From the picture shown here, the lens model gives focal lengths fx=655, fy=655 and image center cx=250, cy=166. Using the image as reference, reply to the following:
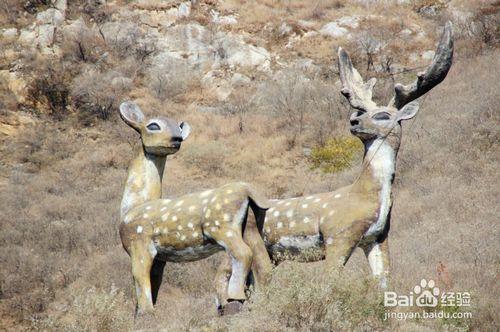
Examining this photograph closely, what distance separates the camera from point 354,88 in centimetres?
734

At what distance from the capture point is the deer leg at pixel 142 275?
6.73m

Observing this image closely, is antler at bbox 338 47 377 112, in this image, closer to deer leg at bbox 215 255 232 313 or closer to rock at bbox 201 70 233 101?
deer leg at bbox 215 255 232 313

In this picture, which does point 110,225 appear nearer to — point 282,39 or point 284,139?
point 284,139

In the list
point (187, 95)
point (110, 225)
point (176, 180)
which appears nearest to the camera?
point (110, 225)

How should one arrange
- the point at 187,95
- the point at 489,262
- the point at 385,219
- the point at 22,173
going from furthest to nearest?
1. the point at 187,95
2. the point at 22,173
3. the point at 489,262
4. the point at 385,219

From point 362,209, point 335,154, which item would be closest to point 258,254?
point 362,209

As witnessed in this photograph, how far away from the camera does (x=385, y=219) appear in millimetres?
6449

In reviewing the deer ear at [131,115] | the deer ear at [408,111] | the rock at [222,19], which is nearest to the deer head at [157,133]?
the deer ear at [131,115]

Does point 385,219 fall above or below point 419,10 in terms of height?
above

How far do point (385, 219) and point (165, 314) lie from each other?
8.19 ft

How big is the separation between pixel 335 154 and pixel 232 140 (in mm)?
4177

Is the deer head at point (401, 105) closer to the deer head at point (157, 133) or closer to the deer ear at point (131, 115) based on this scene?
the deer head at point (157, 133)

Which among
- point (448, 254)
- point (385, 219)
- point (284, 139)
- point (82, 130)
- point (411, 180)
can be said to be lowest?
point (82, 130)

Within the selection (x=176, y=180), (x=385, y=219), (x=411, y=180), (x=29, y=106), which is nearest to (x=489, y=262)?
(x=385, y=219)
